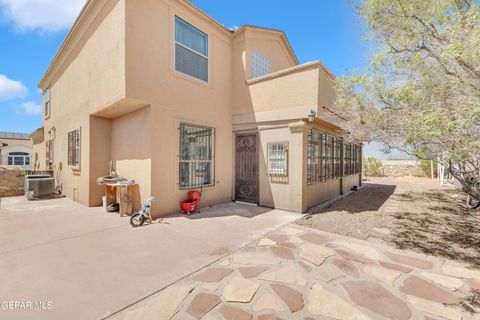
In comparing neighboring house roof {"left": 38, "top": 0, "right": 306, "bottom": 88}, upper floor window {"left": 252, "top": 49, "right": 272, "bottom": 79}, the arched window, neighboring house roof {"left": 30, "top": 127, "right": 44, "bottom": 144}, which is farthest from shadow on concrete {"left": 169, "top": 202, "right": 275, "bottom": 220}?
the arched window

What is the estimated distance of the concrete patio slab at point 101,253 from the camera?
2.52m

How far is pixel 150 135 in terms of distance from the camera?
581 cm

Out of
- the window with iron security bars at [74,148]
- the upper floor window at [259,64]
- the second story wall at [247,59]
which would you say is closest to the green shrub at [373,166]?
the upper floor window at [259,64]

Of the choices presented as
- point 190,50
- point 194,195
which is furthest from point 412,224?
point 190,50

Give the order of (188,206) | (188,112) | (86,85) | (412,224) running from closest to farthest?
1. (412,224)
2. (188,206)
3. (188,112)
4. (86,85)

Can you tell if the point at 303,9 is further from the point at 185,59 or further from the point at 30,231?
the point at 30,231

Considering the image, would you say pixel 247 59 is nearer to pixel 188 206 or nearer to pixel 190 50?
pixel 190 50

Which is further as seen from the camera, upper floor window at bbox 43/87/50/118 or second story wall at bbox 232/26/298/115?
upper floor window at bbox 43/87/50/118

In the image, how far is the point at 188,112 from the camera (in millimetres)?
6754

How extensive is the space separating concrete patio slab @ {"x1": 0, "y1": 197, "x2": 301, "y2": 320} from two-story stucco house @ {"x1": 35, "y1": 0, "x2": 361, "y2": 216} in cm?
132

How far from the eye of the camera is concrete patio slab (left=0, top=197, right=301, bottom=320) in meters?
2.52

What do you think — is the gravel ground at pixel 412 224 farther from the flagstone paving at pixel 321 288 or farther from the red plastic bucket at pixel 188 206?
the red plastic bucket at pixel 188 206

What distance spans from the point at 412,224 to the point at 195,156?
6.40 m

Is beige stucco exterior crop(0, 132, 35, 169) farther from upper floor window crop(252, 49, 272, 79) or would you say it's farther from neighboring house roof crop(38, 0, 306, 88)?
upper floor window crop(252, 49, 272, 79)
